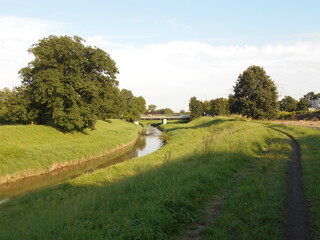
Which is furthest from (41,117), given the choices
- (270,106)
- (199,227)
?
(270,106)

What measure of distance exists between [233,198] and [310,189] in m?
3.01

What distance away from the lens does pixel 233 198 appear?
856 cm

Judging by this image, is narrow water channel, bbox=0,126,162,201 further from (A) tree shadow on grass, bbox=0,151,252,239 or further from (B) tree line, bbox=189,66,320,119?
(B) tree line, bbox=189,66,320,119

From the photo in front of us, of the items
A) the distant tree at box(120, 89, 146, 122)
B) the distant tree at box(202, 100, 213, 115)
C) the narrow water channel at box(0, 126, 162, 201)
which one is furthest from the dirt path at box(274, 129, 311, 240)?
the distant tree at box(202, 100, 213, 115)

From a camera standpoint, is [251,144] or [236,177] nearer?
[236,177]

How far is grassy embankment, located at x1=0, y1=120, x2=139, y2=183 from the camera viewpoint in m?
20.1

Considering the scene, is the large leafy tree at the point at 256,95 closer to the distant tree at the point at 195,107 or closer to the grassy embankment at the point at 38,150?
the grassy embankment at the point at 38,150

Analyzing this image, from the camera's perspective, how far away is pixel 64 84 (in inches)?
1248

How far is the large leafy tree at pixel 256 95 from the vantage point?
158 ft

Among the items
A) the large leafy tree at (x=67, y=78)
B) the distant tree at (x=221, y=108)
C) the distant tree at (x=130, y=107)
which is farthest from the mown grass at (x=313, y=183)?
the distant tree at (x=221, y=108)

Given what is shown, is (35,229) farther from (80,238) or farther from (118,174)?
(118,174)

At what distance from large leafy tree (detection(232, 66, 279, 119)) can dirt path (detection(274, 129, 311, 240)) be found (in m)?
38.9

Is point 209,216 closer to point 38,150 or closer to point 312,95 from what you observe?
point 38,150

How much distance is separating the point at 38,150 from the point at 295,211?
23.4 m
